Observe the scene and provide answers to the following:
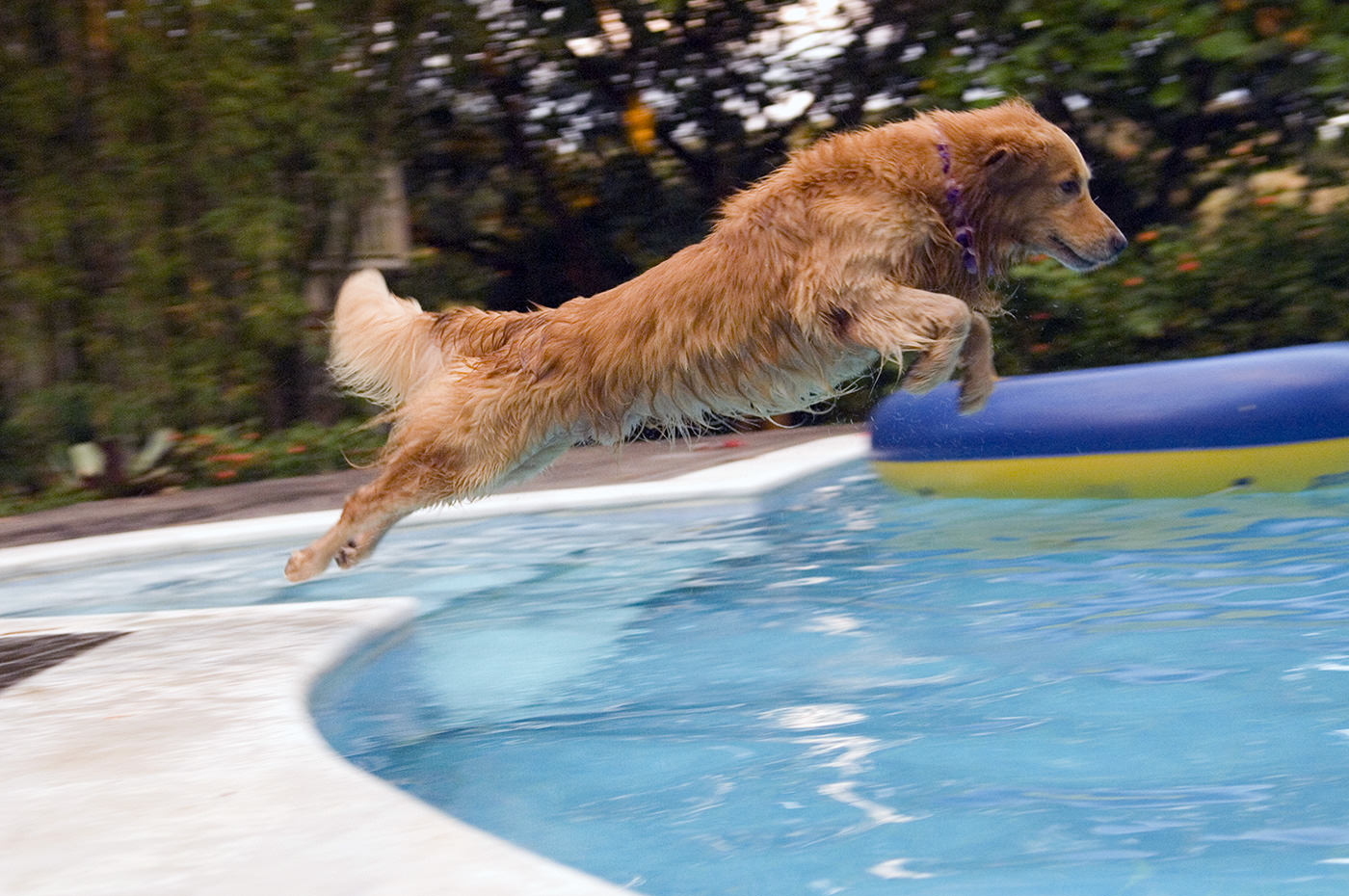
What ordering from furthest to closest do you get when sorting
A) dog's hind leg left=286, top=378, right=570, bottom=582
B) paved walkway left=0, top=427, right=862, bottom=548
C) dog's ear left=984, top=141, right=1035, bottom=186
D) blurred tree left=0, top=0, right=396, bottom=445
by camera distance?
1. blurred tree left=0, top=0, right=396, bottom=445
2. paved walkway left=0, top=427, right=862, bottom=548
3. dog's hind leg left=286, top=378, right=570, bottom=582
4. dog's ear left=984, top=141, right=1035, bottom=186

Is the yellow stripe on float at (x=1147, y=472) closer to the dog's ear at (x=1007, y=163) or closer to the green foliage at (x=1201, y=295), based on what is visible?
the dog's ear at (x=1007, y=163)

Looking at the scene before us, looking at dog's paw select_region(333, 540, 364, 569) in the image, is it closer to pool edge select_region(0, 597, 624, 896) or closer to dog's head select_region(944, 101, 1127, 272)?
pool edge select_region(0, 597, 624, 896)

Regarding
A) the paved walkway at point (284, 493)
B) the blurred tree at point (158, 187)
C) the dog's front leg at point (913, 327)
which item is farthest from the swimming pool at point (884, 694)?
the blurred tree at point (158, 187)

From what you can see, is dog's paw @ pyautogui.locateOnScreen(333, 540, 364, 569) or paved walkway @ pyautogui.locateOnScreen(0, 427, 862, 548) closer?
dog's paw @ pyautogui.locateOnScreen(333, 540, 364, 569)

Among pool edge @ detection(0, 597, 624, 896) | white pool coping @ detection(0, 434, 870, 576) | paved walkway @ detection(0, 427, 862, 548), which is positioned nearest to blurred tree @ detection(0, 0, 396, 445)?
paved walkway @ detection(0, 427, 862, 548)

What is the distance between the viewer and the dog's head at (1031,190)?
4.13 meters

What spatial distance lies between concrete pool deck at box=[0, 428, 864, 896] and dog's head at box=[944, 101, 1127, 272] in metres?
2.18

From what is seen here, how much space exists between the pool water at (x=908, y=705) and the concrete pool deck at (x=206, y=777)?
Result: 265 millimetres

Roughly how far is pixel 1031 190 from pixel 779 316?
2.87ft

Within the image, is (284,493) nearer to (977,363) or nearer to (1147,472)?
(1147,472)

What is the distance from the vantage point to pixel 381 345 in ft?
15.5

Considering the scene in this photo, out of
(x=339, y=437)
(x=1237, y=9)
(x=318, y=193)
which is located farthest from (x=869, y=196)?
(x=318, y=193)

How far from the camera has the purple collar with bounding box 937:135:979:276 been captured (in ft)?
13.4

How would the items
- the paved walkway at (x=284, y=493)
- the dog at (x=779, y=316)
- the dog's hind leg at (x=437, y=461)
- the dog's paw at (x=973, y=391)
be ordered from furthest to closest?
the paved walkway at (x=284, y=493) → the dog's hind leg at (x=437, y=461) → the dog's paw at (x=973, y=391) → the dog at (x=779, y=316)
